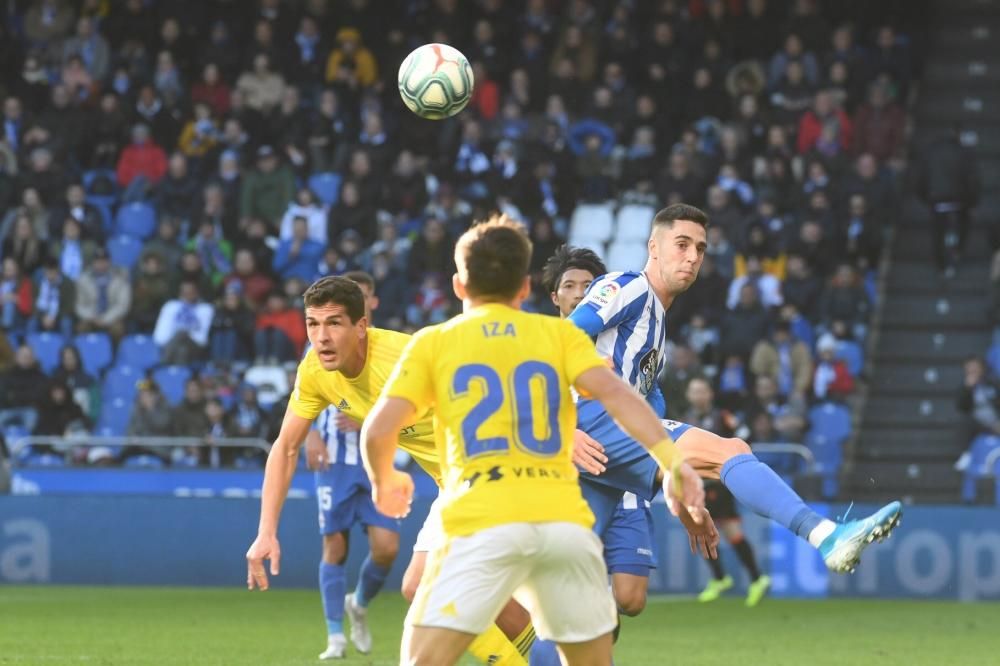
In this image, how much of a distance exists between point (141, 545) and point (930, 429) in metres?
9.08

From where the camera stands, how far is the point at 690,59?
22.7 meters

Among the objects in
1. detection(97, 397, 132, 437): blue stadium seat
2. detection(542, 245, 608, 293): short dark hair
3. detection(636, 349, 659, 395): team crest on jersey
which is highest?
detection(542, 245, 608, 293): short dark hair

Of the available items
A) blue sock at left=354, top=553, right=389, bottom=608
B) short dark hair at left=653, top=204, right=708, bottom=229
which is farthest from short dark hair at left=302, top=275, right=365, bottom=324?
blue sock at left=354, top=553, right=389, bottom=608

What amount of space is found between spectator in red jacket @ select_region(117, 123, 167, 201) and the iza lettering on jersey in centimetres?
1714

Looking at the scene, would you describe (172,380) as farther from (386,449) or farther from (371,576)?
(386,449)

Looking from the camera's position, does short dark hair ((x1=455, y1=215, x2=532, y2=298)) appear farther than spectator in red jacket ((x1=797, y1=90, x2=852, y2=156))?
No

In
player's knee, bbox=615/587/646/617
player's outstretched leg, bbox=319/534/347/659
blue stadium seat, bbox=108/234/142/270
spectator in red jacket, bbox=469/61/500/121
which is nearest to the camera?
player's knee, bbox=615/587/646/617

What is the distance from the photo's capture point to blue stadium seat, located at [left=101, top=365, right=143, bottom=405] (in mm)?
19578

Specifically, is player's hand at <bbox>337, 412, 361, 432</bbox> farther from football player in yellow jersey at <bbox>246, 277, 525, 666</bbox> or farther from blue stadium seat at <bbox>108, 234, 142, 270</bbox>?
blue stadium seat at <bbox>108, 234, 142, 270</bbox>

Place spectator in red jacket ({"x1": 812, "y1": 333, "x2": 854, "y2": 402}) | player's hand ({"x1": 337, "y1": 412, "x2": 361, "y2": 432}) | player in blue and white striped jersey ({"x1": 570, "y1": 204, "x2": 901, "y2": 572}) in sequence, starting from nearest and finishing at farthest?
player in blue and white striped jersey ({"x1": 570, "y1": 204, "x2": 901, "y2": 572}), player's hand ({"x1": 337, "y1": 412, "x2": 361, "y2": 432}), spectator in red jacket ({"x1": 812, "y1": 333, "x2": 854, "y2": 402})

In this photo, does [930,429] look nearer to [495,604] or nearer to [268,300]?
[268,300]

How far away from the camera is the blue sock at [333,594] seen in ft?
36.4

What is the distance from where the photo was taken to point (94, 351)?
20156 mm

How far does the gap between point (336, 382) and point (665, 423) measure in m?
1.43
